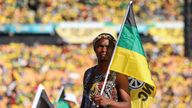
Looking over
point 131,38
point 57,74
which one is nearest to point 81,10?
point 57,74

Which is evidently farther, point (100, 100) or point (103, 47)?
point (103, 47)

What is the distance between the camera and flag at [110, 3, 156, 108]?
17.5 ft

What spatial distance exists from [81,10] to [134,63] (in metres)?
17.8

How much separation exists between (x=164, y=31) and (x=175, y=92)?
28.1ft

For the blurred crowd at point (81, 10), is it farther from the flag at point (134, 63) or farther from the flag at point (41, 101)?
the flag at point (134, 63)

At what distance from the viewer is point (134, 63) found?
5418mm

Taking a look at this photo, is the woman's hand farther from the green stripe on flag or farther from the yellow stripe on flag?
the green stripe on flag

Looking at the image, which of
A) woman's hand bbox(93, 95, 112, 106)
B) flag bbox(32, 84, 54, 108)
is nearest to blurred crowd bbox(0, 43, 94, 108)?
flag bbox(32, 84, 54, 108)

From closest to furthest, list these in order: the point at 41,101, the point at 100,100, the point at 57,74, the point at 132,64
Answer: the point at 100,100 < the point at 132,64 < the point at 41,101 < the point at 57,74

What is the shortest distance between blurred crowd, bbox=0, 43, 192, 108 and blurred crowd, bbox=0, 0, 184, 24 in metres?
2.54

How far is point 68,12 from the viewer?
22.9m

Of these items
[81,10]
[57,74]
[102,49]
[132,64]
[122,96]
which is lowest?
[57,74]

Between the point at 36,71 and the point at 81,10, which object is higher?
the point at 81,10

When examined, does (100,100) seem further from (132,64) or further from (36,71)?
(36,71)
